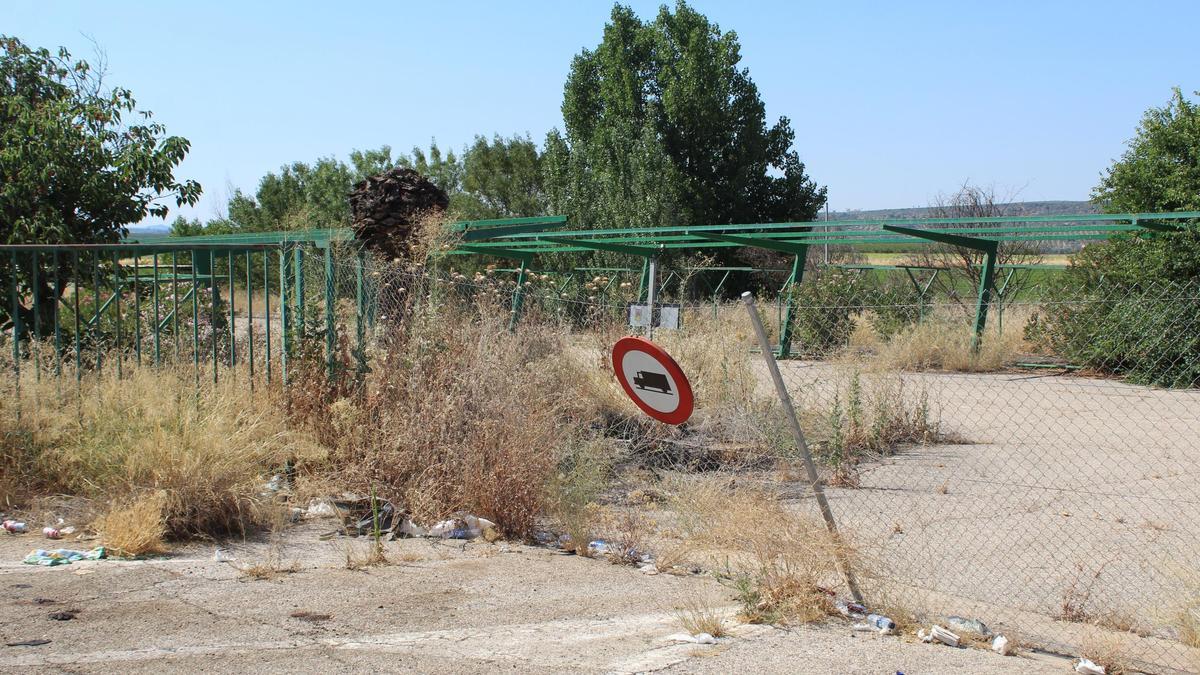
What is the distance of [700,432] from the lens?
10.3m

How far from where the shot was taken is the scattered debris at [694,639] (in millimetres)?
4793

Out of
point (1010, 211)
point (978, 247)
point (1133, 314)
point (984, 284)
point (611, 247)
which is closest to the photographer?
point (1133, 314)

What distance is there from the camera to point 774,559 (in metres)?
5.38

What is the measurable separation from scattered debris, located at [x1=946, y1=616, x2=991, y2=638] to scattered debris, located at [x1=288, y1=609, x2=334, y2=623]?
3006mm

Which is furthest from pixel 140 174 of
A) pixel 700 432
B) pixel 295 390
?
pixel 700 432

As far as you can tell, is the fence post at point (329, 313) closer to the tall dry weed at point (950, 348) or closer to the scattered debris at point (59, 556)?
the scattered debris at point (59, 556)

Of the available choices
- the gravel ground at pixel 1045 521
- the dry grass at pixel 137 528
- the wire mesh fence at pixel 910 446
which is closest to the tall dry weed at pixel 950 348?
the wire mesh fence at pixel 910 446

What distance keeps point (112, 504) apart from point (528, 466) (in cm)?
253

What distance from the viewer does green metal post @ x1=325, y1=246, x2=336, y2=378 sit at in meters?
8.46

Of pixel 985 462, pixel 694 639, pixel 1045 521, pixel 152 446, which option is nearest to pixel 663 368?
pixel 694 639

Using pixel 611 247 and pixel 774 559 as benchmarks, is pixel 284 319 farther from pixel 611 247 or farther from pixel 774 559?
pixel 611 247

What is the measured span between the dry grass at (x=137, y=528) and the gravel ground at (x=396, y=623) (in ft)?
0.54

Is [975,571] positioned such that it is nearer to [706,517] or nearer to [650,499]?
[706,517]

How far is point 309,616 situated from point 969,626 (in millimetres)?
3166
